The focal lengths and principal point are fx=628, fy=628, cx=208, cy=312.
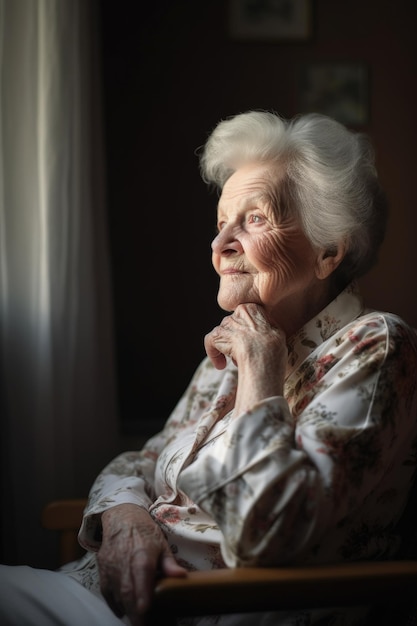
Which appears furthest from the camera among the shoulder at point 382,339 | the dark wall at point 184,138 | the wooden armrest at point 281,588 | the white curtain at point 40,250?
the dark wall at point 184,138

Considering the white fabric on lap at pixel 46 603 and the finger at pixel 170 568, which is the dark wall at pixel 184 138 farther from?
the finger at pixel 170 568

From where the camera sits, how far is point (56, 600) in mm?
1206

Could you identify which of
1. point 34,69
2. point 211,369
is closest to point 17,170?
point 34,69

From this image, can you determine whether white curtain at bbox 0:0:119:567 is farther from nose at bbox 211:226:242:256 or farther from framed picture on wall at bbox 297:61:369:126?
framed picture on wall at bbox 297:61:369:126

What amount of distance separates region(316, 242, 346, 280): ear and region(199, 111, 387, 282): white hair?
0.4 inches

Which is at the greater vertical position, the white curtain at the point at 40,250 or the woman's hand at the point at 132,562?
the white curtain at the point at 40,250

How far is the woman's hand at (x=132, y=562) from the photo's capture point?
39.4 inches

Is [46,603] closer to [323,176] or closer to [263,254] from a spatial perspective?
[263,254]

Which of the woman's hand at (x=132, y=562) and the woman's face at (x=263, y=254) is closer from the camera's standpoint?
the woman's hand at (x=132, y=562)

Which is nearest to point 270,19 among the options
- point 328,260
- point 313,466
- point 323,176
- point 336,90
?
point 336,90

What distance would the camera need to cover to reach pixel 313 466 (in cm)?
102

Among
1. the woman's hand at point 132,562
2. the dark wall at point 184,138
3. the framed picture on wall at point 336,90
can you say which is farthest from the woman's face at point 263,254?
the framed picture on wall at point 336,90

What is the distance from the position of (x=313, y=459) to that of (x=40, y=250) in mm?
957

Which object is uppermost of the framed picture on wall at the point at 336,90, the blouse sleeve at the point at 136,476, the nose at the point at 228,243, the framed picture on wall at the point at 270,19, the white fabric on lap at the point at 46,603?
the framed picture on wall at the point at 270,19
